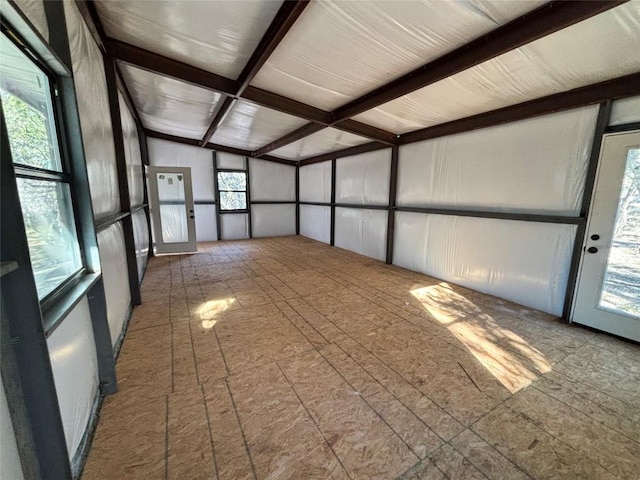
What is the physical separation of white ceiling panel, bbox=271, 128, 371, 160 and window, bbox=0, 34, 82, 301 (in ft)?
13.8

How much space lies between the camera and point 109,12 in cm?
243

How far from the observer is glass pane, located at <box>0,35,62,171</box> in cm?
117

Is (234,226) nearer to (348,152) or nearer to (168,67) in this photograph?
(348,152)

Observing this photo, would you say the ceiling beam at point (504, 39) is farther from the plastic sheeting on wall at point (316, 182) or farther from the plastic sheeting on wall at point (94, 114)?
→ the plastic sheeting on wall at point (316, 182)

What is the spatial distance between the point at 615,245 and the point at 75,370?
4.71 m

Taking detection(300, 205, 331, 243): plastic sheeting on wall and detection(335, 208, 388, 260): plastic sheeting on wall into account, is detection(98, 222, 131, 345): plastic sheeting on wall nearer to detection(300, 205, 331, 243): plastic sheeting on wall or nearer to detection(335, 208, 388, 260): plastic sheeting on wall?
detection(335, 208, 388, 260): plastic sheeting on wall

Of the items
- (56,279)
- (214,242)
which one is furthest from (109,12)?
(214,242)

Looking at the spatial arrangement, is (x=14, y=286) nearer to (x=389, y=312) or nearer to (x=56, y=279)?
(x=56, y=279)

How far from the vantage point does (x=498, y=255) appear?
3.83 meters

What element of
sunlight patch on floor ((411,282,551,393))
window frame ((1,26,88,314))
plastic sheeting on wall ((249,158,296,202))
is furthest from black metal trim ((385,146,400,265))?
window frame ((1,26,88,314))

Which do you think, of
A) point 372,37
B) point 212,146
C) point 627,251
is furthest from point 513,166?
point 212,146

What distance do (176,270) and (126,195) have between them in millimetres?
2173

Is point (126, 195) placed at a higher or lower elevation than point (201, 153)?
lower

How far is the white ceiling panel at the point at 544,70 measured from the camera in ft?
6.43
